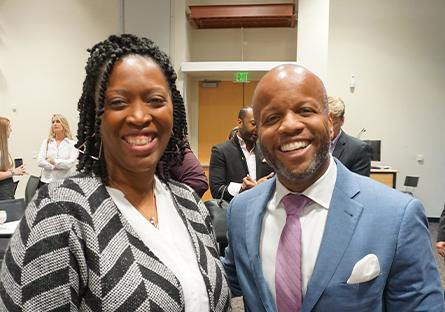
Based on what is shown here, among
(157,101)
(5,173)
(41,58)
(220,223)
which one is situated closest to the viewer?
(157,101)

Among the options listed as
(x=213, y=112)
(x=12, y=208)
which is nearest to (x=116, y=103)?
(x=12, y=208)

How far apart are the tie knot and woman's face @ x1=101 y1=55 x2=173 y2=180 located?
1.53 feet

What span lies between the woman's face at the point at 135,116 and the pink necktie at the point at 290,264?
1.60 ft

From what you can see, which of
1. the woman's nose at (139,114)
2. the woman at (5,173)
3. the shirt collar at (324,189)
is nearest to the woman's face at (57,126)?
the woman at (5,173)

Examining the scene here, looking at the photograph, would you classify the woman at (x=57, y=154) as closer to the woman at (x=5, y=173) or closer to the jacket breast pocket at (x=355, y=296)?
the woman at (x=5, y=173)

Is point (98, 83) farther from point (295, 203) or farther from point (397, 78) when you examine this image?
point (397, 78)

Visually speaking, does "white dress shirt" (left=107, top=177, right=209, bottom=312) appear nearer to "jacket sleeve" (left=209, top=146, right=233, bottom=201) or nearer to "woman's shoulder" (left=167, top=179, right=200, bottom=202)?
"woman's shoulder" (left=167, top=179, right=200, bottom=202)

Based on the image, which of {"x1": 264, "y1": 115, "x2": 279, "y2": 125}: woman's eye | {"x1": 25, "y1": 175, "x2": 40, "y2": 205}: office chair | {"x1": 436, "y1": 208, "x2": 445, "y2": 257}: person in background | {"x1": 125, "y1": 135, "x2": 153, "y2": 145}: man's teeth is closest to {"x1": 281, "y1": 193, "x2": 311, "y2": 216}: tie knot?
{"x1": 264, "y1": 115, "x2": 279, "y2": 125}: woman's eye

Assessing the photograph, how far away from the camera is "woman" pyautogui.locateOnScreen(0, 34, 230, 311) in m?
1.02

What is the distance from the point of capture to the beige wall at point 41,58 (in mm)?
8141

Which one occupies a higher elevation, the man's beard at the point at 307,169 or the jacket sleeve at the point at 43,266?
the man's beard at the point at 307,169

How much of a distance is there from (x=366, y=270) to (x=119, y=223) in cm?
72

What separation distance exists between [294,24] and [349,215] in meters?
7.34

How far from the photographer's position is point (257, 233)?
1.42m
